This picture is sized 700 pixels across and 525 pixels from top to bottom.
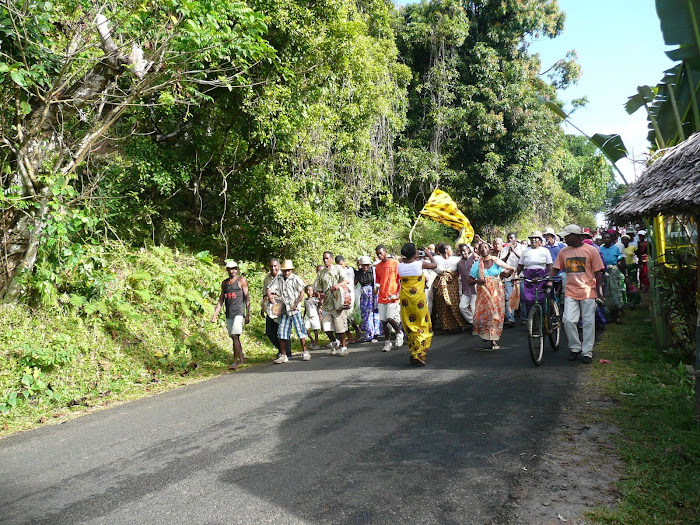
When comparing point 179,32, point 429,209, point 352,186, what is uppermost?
point 179,32

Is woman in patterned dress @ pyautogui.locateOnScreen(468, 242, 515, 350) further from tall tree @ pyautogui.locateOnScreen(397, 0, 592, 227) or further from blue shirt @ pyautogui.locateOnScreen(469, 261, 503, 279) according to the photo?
tall tree @ pyautogui.locateOnScreen(397, 0, 592, 227)

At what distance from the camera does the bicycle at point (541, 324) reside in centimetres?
824

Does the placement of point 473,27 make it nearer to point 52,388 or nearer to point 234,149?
point 234,149

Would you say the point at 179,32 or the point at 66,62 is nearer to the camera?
the point at 66,62

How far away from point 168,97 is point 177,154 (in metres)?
4.55

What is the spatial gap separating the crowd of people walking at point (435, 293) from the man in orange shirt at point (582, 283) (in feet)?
0.05

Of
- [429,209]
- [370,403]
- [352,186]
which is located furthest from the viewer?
[352,186]

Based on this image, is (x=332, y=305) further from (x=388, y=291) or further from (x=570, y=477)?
(x=570, y=477)

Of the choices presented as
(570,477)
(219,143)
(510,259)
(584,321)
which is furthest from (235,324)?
(510,259)

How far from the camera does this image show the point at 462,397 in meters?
6.72

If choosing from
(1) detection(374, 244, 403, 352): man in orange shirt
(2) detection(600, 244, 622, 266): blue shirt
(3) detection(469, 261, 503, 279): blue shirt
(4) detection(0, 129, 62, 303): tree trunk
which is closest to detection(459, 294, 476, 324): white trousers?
(3) detection(469, 261, 503, 279): blue shirt

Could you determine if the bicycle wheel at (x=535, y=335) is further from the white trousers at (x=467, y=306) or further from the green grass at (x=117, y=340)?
the green grass at (x=117, y=340)

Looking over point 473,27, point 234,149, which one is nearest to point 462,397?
point 234,149

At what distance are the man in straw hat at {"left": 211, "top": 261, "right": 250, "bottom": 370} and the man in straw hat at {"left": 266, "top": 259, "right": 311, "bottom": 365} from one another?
529 millimetres
